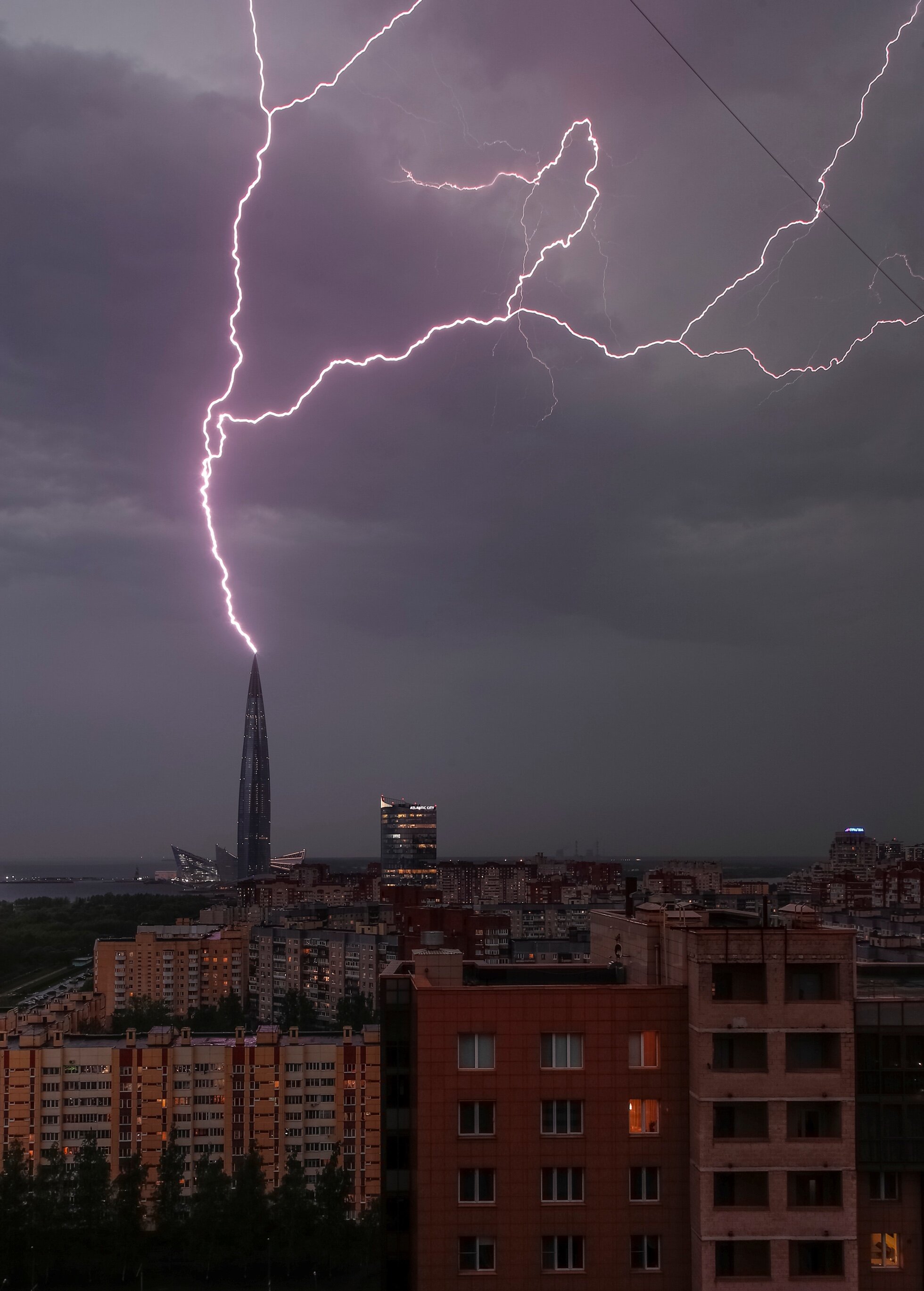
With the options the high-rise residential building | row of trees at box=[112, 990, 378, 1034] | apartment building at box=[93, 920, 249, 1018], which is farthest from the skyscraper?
row of trees at box=[112, 990, 378, 1034]

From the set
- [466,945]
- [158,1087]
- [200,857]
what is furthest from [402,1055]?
[200,857]

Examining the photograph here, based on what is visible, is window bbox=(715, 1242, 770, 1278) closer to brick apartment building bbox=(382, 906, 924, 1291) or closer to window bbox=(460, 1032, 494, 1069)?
brick apartment building bbox=(382, 906, 924, 1291)

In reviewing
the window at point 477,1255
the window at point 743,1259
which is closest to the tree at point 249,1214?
the window at point 477,1255

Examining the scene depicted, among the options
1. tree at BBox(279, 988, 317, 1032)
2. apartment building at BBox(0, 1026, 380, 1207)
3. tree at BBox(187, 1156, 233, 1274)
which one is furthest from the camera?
tree at BBox(279, 988, 317, 1032)

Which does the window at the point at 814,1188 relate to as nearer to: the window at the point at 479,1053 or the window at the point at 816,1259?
the window at the point at 816,1259

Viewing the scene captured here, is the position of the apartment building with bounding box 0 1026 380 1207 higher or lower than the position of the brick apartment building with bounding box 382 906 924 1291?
lower

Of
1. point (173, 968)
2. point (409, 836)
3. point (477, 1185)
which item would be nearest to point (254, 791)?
point (409, 836)

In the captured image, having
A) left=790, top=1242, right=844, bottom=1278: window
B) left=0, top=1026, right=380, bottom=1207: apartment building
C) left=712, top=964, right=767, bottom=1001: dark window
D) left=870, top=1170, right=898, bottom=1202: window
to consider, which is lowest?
left=0, top=1026, right=380, bottom=1207: apartment building
